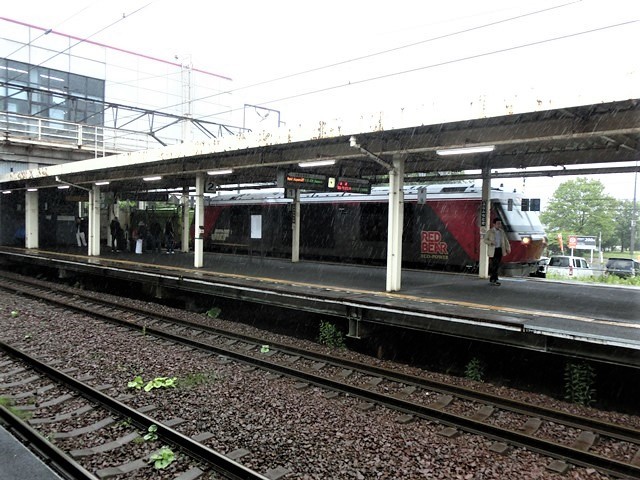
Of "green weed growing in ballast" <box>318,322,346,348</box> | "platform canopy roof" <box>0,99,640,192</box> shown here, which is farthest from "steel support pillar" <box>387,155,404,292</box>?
"green weed growing in ballast" <box>318,322,346,348</box>

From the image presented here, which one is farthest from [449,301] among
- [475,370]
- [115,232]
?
[115,232]

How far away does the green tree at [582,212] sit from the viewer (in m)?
49.2

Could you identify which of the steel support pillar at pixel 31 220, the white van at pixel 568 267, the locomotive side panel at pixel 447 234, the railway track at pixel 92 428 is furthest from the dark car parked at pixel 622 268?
the steel support pillar at pixel 31 220

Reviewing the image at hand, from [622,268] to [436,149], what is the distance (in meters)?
20.9

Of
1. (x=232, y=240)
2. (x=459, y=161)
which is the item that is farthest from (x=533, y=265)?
(x=232, y=240)

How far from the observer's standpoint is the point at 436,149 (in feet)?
27.9

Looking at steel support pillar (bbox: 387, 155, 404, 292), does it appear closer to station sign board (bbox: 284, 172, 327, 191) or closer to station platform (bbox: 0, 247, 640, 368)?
station platform (bbox: 0, 247, 640, 368)

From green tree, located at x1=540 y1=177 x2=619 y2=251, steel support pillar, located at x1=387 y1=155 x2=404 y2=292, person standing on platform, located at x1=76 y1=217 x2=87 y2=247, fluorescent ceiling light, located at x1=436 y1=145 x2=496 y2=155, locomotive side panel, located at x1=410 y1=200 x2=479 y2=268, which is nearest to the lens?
fluorescent ceiling light, located at x1=436 y1=145 x2=496 y2=155

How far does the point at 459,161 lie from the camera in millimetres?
11508

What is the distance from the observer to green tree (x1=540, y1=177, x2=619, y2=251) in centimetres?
4919

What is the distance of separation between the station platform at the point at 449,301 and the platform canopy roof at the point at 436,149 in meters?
2.66

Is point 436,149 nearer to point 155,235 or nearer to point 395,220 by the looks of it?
point 395,220

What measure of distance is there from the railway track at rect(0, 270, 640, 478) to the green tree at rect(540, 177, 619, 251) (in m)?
46.5

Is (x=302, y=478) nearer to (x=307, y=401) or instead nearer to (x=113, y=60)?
(x=307, y=401)
